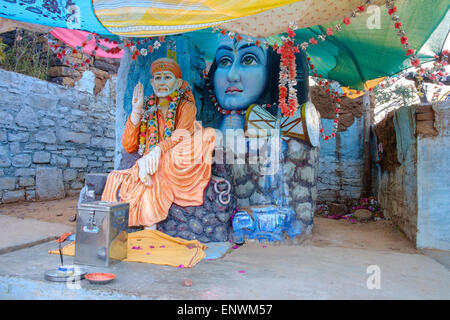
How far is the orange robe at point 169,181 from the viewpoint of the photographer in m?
3.69

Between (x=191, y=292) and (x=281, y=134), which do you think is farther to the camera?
(x=281, y=134)

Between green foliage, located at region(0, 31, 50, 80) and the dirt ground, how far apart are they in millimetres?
2617

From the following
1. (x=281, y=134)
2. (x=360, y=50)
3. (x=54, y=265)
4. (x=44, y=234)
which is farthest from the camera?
(x=360, y=50)

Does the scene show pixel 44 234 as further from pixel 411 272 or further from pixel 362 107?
pixel 362 107

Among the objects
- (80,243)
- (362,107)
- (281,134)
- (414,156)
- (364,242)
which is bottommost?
(364,242)

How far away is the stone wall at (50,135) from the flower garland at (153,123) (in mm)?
3036

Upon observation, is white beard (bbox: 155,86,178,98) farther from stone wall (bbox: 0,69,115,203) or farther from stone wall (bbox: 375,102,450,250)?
stone wall (bbox: 0,69,115,203)

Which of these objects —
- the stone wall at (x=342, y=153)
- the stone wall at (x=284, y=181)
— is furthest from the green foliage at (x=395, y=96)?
the stone wall at (x=284, y=181)

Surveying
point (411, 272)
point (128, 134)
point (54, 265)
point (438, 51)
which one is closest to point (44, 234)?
point (54, 265)

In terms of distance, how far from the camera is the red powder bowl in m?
2.29

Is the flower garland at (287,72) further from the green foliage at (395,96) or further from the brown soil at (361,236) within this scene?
the green foliage at (395,96)

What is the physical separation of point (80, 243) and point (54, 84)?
4.77 metres

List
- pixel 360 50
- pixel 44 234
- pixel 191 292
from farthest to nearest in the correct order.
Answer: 1. pixel 360 50
2. pixel 44 234
3. pixel 191 292

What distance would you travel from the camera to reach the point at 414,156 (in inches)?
148
